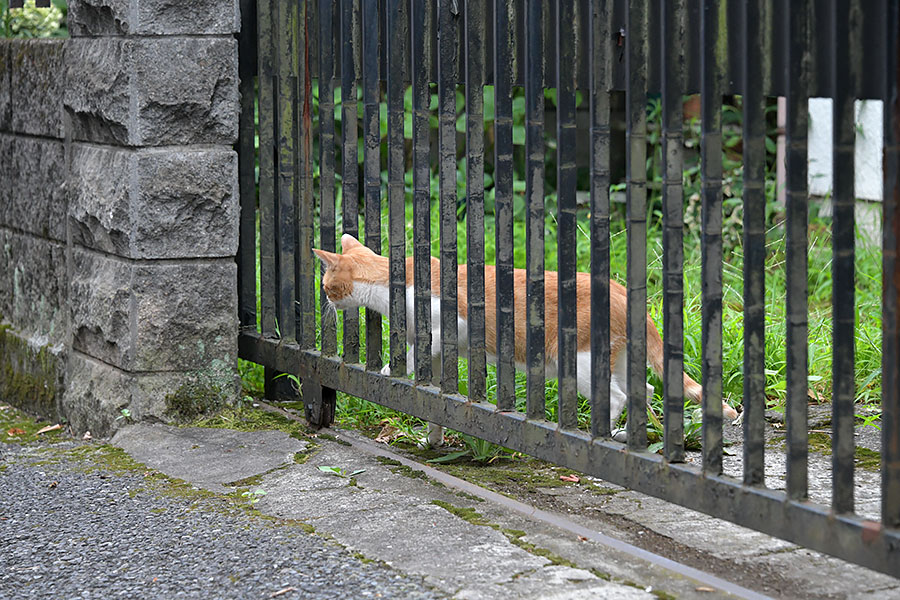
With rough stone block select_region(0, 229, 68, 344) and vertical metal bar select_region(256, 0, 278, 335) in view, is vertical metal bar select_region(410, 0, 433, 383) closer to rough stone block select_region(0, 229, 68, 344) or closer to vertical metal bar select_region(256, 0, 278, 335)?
vertical metal bar select_region(256, 0, 278, 335)

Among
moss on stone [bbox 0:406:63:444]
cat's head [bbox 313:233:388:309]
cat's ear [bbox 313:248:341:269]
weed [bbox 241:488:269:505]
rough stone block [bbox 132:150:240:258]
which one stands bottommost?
moss on stone [bbox 0:406:63:444]

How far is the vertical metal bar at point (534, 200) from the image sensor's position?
3.18m

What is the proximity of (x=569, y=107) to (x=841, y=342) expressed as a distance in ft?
3.23

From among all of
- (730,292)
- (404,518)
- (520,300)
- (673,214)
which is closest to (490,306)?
(520,300)

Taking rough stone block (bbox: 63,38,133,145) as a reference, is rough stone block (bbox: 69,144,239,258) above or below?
below

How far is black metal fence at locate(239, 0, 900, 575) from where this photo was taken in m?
2.46

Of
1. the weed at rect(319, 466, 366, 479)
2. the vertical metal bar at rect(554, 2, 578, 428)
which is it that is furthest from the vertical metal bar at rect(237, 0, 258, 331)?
the vertical metal bar at rect(554, 2, 578, 428)

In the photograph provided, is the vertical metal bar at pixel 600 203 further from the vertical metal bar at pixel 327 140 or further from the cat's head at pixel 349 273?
the vertical metal bar at pixel 327 140

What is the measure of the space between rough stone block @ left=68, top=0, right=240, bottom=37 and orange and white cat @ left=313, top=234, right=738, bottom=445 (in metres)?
0.84

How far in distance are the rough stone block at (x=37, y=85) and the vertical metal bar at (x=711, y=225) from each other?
278cm

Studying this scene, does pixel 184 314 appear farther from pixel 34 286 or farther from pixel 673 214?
pixel 673 214

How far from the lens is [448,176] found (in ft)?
11.8

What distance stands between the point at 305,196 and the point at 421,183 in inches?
29.0

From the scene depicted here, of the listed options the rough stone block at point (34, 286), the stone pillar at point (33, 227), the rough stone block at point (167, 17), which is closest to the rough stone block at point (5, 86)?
the stone pillar at point (33, 227)
